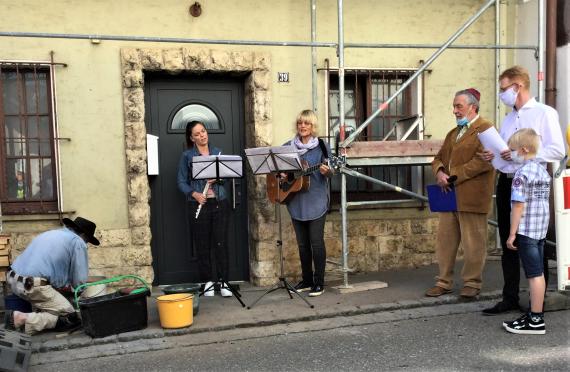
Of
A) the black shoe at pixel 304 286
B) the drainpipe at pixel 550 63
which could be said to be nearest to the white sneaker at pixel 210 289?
the black shoe at pixel 304 286

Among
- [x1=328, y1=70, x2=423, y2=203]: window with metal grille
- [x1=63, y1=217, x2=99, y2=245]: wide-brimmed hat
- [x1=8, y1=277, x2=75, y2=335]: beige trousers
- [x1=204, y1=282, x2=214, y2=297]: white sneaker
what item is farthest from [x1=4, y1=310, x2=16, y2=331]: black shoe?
[x1=328, y1=70, x2=423, y2=203]: window with metal grille

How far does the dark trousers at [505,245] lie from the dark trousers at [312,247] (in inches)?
68.5

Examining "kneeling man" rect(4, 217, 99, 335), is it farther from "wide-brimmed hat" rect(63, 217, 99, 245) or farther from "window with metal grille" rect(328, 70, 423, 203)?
"window with metal grille" rect(328, 70, 423, 203)

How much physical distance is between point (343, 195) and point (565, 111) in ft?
9.96

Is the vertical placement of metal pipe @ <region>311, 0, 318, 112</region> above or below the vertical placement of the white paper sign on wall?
above

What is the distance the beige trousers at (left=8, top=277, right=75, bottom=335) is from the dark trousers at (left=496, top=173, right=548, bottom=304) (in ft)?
12.6

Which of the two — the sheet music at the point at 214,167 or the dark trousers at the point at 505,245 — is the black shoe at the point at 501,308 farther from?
the sheet music at the point at 214,167

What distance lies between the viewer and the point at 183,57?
6207mm

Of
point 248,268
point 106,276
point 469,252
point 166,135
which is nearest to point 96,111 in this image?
point 166,135

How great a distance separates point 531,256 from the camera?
14.3ft

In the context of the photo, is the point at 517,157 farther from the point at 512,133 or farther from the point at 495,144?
the point at 512,133

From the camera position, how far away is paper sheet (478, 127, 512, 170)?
15.2ft

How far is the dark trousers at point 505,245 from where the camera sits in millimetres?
4786

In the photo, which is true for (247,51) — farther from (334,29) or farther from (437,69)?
(437,69)
